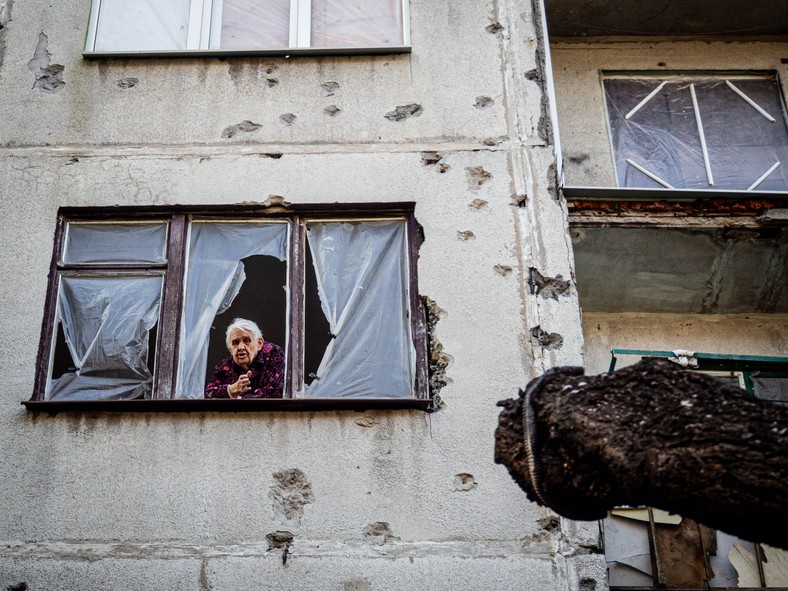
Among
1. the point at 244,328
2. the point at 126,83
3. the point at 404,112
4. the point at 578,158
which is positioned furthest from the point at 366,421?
the point at 578,158

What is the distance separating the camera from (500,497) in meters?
5.94

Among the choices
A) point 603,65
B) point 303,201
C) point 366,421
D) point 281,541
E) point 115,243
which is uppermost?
point 603,65

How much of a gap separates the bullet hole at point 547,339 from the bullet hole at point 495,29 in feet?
8.60

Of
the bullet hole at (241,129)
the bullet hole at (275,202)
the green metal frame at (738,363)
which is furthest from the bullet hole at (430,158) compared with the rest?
the green metal frame at (738,363)

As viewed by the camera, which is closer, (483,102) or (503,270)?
(503,270)

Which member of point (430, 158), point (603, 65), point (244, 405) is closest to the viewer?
point (244, 405)

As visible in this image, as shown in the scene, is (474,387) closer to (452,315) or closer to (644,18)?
(452,315)

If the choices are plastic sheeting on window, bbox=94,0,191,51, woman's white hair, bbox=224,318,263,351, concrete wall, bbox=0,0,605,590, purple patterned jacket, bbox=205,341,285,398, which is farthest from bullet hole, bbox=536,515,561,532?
plastic sheeting on window, bbox=94,0,191,51

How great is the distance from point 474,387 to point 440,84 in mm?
2529

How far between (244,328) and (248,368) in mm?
294

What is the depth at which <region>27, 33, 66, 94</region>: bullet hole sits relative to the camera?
24.9 ft

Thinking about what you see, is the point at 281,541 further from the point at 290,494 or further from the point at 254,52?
the point at 254,52

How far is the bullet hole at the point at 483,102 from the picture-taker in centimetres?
742

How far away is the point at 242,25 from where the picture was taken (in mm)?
7910
